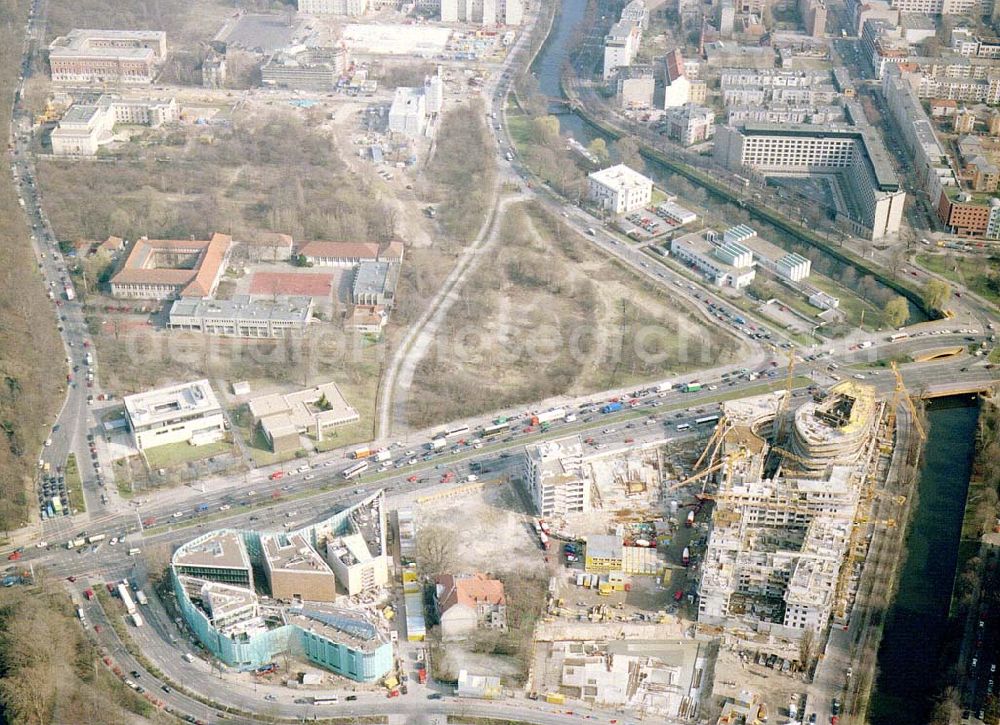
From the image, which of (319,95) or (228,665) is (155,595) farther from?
(319,95)

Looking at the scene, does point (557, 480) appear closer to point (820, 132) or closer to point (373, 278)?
point (373, 278)

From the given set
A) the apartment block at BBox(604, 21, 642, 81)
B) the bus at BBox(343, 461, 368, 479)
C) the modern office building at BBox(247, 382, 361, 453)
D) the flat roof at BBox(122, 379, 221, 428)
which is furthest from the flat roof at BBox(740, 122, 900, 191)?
the flat roof at BBox(122, 379, 221, 428)

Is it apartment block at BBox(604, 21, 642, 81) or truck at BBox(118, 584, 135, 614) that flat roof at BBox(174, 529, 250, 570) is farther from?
apartment block at BBox(604, 21, 642, 81)

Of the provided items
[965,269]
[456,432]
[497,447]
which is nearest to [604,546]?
[497,447]

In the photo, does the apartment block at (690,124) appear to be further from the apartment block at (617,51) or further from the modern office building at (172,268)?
the modern office building at (172,268)

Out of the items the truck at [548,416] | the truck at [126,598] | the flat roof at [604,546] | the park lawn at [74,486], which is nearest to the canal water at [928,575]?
the flat roof at [604,546]

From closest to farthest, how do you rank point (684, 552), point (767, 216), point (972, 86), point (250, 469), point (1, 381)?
1. point (684, 552)
2. point (250, 469)
3. point (1, 381)
4. point (767, 216)
5. point (972, 86)

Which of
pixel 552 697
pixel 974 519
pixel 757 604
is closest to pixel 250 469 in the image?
pixel 552 697
